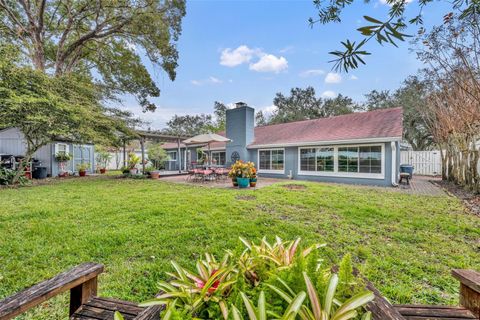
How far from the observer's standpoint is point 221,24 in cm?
938

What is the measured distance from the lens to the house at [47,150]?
42.5 ft

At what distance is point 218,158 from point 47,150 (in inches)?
426

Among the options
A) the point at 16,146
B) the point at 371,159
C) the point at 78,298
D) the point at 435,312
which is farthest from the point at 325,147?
the point at 16,146

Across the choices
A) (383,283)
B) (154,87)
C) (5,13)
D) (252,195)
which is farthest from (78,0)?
(383,283)

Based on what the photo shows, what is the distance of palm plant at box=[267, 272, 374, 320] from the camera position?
2.83 feet

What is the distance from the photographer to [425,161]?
15039 millimetres

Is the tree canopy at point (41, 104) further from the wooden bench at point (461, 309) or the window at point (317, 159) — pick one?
the wooden bench at point (461, 309)

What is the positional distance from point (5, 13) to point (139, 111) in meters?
7.67

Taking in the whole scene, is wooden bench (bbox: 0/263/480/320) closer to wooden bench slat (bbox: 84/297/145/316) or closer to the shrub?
wooden bench slat (bbox: 84/297/145/316)

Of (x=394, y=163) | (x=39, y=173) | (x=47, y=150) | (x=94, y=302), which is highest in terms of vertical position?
(x=47, y=150)

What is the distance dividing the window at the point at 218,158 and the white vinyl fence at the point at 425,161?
12.6m

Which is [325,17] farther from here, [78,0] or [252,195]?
[78,0]

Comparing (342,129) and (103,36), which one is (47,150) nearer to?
(103,36)

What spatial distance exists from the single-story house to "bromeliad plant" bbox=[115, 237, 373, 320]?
10.6m
